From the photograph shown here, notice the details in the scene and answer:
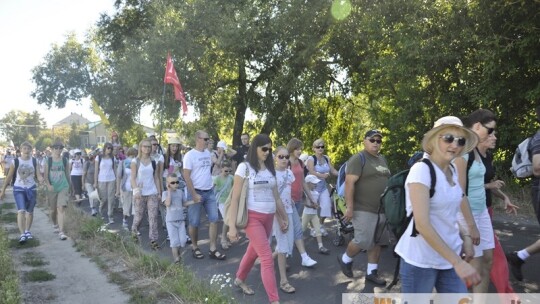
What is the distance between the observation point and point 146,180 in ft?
26.3

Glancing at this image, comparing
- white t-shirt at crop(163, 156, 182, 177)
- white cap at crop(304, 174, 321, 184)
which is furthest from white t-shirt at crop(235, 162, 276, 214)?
white t-shirt at crop(163, 156, 182, 177)

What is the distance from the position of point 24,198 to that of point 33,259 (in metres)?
1.81

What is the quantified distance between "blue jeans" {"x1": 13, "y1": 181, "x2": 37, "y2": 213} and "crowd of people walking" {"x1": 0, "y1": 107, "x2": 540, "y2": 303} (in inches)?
0.8

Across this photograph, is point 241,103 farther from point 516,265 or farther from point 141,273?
point 516,265

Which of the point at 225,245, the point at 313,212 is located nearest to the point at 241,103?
the point at 225,245

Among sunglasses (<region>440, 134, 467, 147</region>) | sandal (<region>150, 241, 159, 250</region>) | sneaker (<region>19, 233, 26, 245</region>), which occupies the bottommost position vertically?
sandal (<region>150, 241, 159, 250</region>)

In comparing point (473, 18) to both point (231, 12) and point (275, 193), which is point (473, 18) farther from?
point (231, 12)

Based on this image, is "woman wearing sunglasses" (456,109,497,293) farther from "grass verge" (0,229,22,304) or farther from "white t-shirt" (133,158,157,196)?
"white t-shirt" (133,158,157,196)

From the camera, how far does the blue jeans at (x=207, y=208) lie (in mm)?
6879

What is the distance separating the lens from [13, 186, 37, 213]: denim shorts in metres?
8.23

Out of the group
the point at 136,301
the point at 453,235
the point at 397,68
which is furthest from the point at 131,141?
the point at 453,235

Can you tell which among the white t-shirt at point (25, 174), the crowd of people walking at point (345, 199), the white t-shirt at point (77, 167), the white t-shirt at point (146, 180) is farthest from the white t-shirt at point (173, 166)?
the white t-shirt at point (77, 167)

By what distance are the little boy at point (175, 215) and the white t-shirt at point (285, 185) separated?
1.75 meters

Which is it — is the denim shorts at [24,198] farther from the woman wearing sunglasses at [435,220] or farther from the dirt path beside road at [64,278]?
the woman wearing sunglasses at [435,220]
